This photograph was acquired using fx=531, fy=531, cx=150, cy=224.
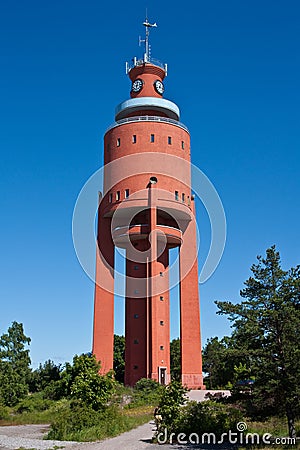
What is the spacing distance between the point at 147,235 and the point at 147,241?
4.05 feet

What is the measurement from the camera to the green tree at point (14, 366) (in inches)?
1270

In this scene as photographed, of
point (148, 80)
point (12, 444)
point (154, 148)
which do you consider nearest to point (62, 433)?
point (12, 444)

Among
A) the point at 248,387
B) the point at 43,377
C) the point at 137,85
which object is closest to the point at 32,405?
the point at 43,377

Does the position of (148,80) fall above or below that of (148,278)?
above

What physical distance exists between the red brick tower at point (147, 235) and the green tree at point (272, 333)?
18.8m

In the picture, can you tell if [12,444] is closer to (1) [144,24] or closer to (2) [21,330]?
(2) [21,330]

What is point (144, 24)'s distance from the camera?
4103 centimetres

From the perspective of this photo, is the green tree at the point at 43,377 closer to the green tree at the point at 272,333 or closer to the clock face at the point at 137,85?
the clock face at the point at 137,85

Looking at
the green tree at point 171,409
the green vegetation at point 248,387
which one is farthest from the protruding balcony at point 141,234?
the green tree at point 171,409

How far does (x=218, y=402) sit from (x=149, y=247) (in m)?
15.7

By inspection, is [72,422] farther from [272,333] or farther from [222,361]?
[272,333]

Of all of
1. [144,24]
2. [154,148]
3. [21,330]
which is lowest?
[21,330]

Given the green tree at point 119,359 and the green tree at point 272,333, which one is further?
the green tree at point 119,359

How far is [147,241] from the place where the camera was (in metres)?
36.1
